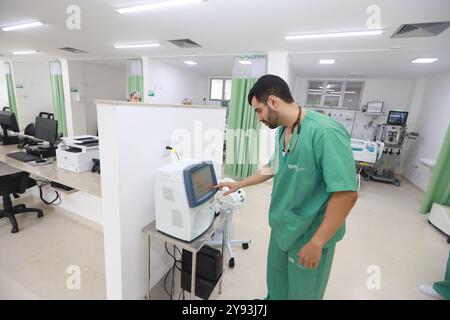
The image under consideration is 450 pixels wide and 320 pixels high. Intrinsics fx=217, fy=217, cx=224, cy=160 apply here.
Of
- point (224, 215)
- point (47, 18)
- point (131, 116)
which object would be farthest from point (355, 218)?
point (47, 18)

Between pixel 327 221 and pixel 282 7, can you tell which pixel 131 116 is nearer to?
pixel 327 221

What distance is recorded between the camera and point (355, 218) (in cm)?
308

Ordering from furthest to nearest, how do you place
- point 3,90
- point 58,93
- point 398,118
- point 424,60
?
point 3,90, point 58,93, point 398,118, point 424,60

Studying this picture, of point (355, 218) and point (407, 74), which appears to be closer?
point (355, 218)

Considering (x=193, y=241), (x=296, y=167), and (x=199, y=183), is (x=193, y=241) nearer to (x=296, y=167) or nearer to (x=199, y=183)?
(x=199, y=183)

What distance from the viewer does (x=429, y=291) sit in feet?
5.87

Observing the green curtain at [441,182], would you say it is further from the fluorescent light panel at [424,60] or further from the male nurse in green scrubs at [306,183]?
the male nurse in green scrubs at [306,183]

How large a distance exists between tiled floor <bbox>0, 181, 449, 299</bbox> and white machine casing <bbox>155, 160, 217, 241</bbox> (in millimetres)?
730

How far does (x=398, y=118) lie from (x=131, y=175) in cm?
590

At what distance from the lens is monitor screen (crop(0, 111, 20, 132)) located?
2.86 m

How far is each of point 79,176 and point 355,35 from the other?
11.8ft

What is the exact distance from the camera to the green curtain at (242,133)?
13.6ft

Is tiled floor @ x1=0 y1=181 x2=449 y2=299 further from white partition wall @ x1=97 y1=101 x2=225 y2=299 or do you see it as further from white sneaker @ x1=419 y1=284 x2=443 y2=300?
white partition wall @ x1=97 y1=101 x2=225 y2=299

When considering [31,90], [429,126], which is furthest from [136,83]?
[429,126]
